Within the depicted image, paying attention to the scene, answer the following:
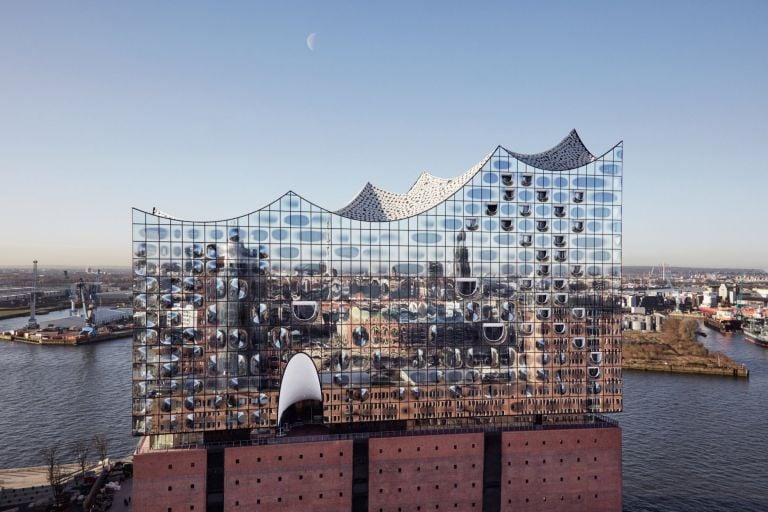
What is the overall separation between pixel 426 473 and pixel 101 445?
30231 millimetres

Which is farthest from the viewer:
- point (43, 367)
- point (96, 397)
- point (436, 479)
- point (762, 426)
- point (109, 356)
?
point (109, 356)

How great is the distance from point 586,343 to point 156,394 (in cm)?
2943

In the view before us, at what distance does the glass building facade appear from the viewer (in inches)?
1363

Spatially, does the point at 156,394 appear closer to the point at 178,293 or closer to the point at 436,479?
the point at 178,293

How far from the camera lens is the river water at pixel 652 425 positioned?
42.6 metres

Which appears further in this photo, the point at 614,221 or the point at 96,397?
the point at 96,397

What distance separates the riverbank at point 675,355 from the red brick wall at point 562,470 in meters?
56.9

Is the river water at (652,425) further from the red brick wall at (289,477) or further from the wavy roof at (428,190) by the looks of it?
the wavy roof at (428,190)

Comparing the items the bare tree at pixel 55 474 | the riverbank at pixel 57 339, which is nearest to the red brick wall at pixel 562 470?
the bare tree at pixel 55 474

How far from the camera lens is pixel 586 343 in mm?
39469

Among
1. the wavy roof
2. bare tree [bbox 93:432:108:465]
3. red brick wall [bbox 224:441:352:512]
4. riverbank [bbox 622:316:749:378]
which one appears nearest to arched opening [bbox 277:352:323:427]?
red brick wall [bbox 224:441:352:512]

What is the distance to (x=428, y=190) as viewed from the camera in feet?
170

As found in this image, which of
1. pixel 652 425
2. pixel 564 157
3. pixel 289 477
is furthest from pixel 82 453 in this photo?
pixel 652 425

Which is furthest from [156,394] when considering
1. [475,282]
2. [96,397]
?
[96,397]
